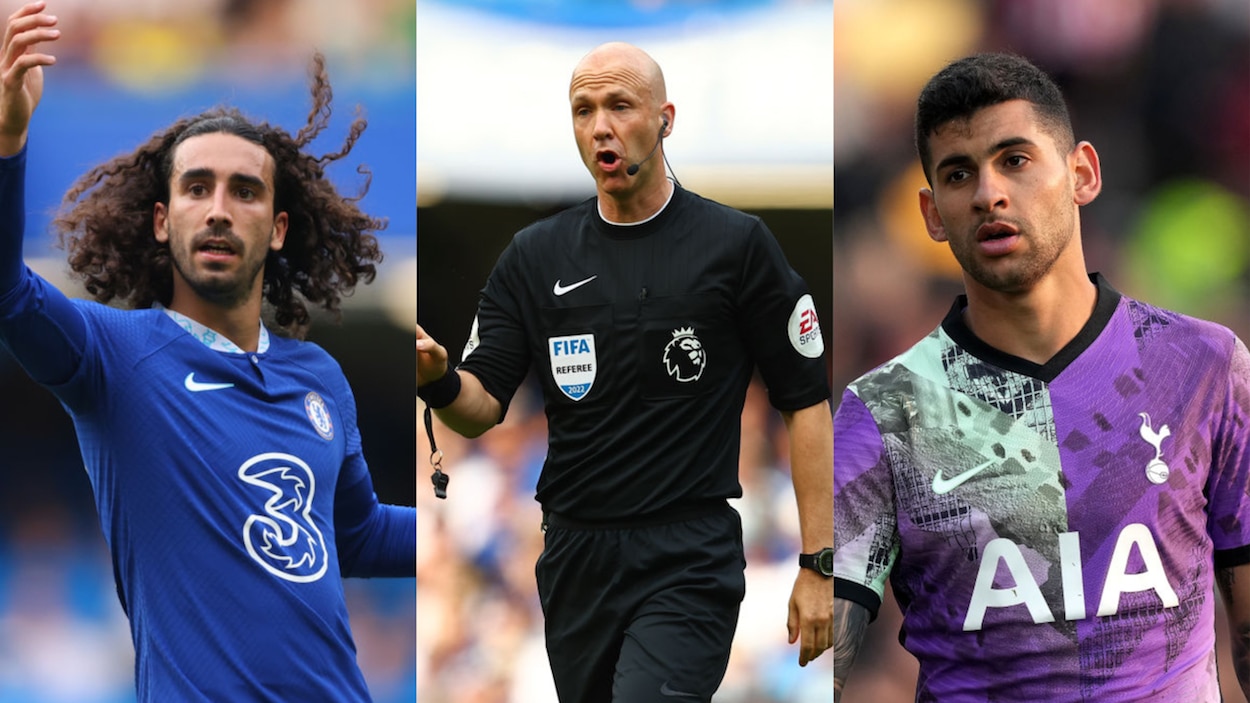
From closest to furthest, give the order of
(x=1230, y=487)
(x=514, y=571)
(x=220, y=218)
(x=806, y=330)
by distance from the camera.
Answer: (x=1230, y=487) → (x=220, y=218) → (x=806, y=330) → (x=514, y=571)

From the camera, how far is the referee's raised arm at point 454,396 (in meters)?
4.52

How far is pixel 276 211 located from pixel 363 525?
3.58 feet

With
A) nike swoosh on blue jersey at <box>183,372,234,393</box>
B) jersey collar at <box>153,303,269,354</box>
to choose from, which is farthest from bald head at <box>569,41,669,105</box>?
nike swoosh on blue jersey at <box>183,372,234,393</box>

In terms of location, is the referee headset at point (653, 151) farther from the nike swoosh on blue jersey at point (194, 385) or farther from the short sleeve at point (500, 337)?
the nike swoosh on blue jersey at point (194, 385)

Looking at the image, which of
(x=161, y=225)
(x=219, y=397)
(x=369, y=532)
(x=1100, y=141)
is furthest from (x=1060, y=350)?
(x=161, y=225)

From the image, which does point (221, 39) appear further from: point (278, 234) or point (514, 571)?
point (514, 571)

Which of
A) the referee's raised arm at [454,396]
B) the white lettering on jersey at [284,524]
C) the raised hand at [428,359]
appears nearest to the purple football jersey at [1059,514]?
the referee's raised arm at [454,396]

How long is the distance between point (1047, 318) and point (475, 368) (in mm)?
1861

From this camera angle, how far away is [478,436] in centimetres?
466

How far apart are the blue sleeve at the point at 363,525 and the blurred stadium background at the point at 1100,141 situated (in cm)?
156

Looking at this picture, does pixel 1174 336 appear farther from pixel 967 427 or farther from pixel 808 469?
pixel 808 469

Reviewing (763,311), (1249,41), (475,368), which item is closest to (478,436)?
(475,368)

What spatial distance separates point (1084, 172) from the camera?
4.35m

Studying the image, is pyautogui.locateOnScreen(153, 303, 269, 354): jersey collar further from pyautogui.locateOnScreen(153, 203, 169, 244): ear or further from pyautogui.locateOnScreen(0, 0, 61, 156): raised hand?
pyautogui.locateOnScreen(0, 0, 61, 156): raised hand
